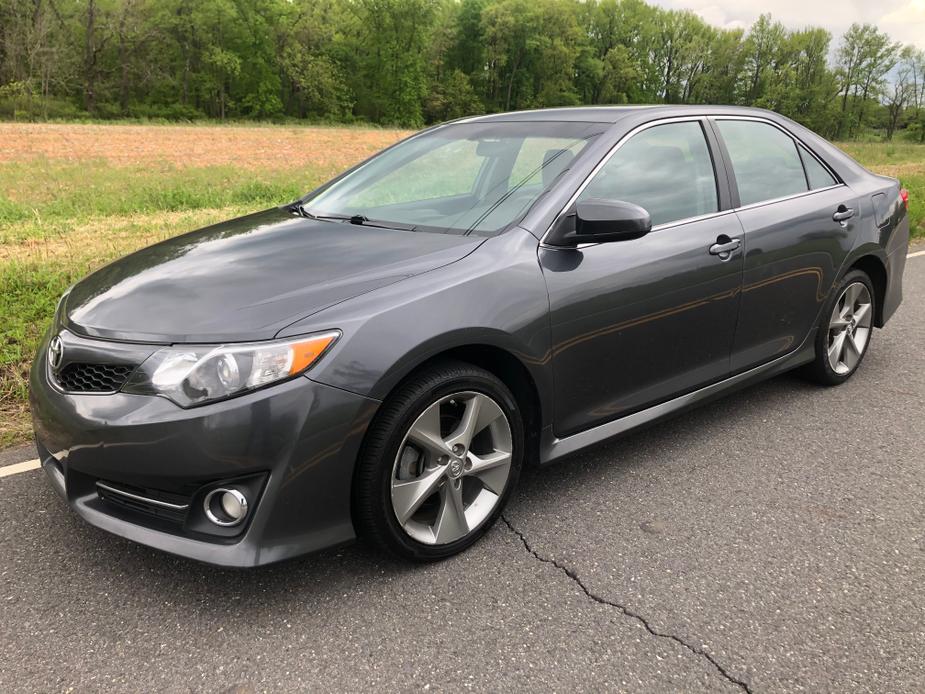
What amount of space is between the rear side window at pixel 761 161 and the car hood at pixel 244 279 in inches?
64.2

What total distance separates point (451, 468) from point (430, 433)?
0.16 meters

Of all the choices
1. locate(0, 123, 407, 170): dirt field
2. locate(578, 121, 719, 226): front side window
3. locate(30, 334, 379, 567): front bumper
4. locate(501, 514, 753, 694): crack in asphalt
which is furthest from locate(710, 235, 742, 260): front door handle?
locate(0, 123, 407, 170): dirt field

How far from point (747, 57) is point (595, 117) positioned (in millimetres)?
92883

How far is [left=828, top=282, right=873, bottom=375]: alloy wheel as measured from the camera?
165 inches

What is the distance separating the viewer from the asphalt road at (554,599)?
207 cm

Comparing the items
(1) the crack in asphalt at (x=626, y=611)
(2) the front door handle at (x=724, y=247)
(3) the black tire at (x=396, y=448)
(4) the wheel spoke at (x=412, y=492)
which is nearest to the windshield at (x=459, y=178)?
(3) the black tire at (x=396, y=448)

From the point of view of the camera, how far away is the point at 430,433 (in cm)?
246

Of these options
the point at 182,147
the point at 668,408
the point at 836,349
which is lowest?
the point at 182,147

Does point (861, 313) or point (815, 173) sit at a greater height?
point (815, 173)

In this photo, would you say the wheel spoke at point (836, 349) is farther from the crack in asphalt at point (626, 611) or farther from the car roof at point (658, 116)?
the crack in asphalt at point (626, 611)

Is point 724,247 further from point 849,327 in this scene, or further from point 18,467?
point 18,467

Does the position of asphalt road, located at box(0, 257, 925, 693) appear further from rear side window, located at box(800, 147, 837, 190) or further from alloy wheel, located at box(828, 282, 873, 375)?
rear side window, located at box(800, 147, 837, 190)

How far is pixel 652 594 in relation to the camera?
2.42m

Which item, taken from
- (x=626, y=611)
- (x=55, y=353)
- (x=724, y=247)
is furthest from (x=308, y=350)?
(x=724, y=247)
